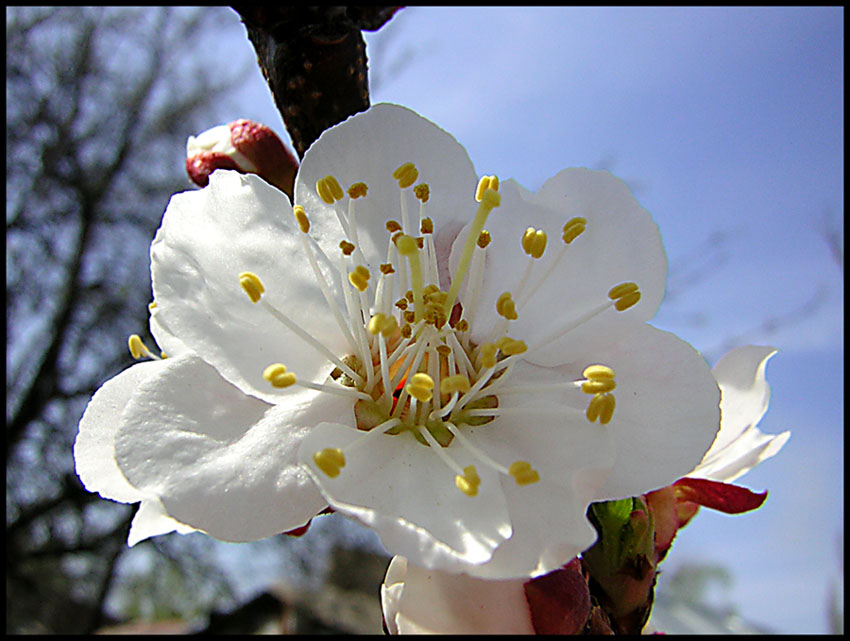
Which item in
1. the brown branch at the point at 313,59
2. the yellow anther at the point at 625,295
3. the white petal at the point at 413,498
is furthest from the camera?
the brown branch at the point at 313,59

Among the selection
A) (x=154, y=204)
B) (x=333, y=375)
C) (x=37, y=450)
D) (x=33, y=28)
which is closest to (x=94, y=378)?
(x=37, y=450)

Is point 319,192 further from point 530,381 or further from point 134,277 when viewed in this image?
point 134,277

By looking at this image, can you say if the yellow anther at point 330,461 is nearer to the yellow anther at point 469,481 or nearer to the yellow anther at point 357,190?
the yellow anther at point 469,481

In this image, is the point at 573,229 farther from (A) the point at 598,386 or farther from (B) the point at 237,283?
(B) the point at 237,283

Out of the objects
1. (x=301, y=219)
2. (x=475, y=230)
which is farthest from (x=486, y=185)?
(x=301, y=219)

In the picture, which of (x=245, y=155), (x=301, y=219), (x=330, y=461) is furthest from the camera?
(x=245, y=155)

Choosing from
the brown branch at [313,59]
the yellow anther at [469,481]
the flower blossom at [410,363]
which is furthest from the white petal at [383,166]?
the yellow anther at [469,481]
